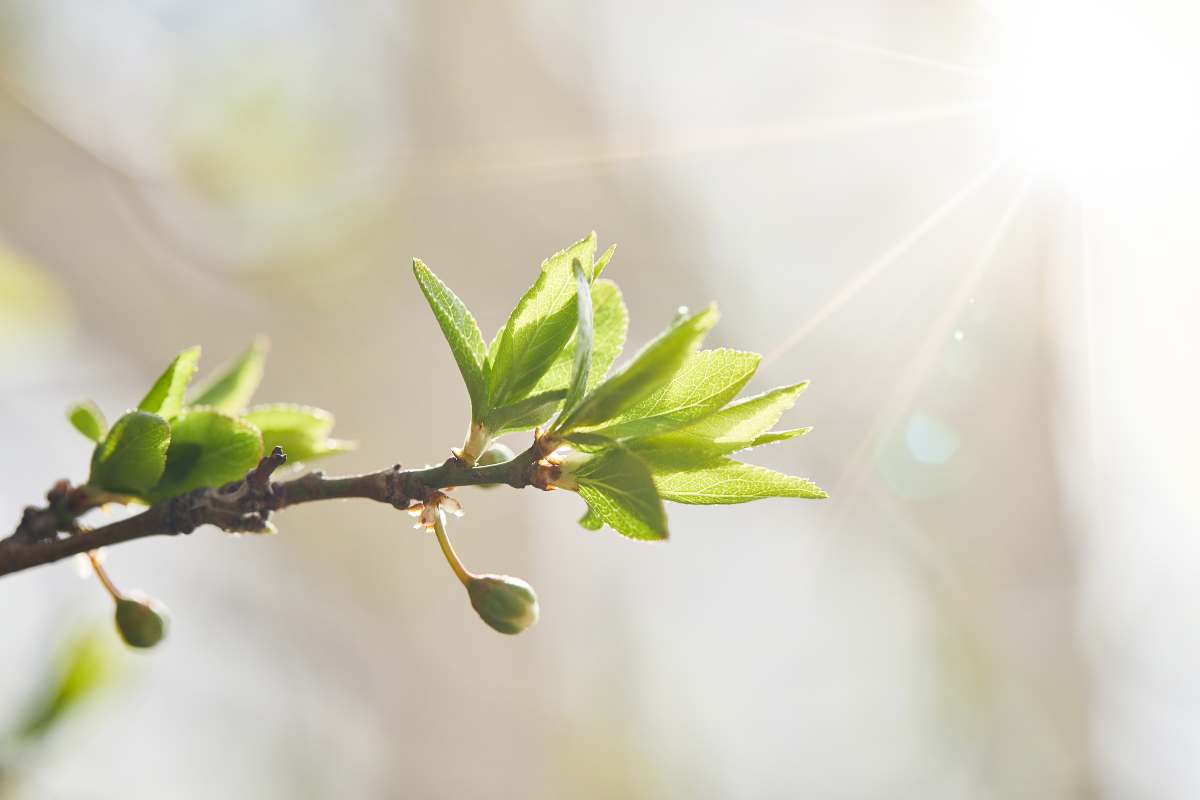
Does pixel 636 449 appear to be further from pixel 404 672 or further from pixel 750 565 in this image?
pixel 750 565

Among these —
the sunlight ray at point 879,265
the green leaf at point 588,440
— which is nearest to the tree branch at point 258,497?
the green leaf at point 588,440

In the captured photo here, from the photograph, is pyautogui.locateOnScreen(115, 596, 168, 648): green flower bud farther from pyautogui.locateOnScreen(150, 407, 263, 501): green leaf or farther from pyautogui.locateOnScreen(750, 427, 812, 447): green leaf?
pyautogui.locateOnScreen(750, 427, 812, 447): green leaf

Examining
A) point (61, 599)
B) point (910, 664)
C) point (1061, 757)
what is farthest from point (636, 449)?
point (1061, 757)

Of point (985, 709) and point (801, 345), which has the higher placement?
point (801, 345)

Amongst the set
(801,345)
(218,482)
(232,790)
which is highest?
(801,345)

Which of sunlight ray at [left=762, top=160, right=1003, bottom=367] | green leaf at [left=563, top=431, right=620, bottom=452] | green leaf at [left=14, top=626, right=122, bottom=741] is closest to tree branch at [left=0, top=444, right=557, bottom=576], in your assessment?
green leaf at [left=563, top=431, right=620, bottom=452]
